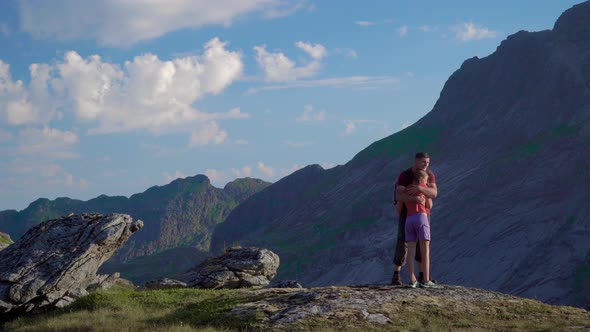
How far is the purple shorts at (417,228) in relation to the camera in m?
17.7

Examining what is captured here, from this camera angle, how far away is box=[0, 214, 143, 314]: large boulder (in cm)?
2008

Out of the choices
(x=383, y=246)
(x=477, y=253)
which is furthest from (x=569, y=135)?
(x=383, y=246)

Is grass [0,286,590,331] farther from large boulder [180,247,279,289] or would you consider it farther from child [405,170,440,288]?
large boulder [180,247,279,289]

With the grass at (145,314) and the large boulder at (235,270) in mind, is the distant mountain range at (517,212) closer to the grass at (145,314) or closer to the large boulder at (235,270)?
the large boulder at (235,270)

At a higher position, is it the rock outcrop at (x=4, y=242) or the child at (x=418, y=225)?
the rock outcrop at (x=4, y=242)

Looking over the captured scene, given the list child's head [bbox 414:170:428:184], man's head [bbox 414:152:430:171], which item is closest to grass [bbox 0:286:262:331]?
child's head [bbox 414:170:428:184]

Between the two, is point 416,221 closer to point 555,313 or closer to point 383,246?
point 555,313

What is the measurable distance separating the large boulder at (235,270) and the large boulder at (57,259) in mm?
5200

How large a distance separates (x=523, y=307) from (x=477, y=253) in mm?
140592

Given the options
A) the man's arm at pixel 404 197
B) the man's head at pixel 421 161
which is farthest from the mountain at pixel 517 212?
the man's head at pixel 421 161

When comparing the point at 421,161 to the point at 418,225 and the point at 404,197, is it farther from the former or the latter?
the point at 418,225

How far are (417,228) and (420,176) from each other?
145 cm

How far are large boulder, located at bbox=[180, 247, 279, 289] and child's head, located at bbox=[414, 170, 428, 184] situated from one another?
39.1 feet

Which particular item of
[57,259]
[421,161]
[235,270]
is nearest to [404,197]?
[421,161]
